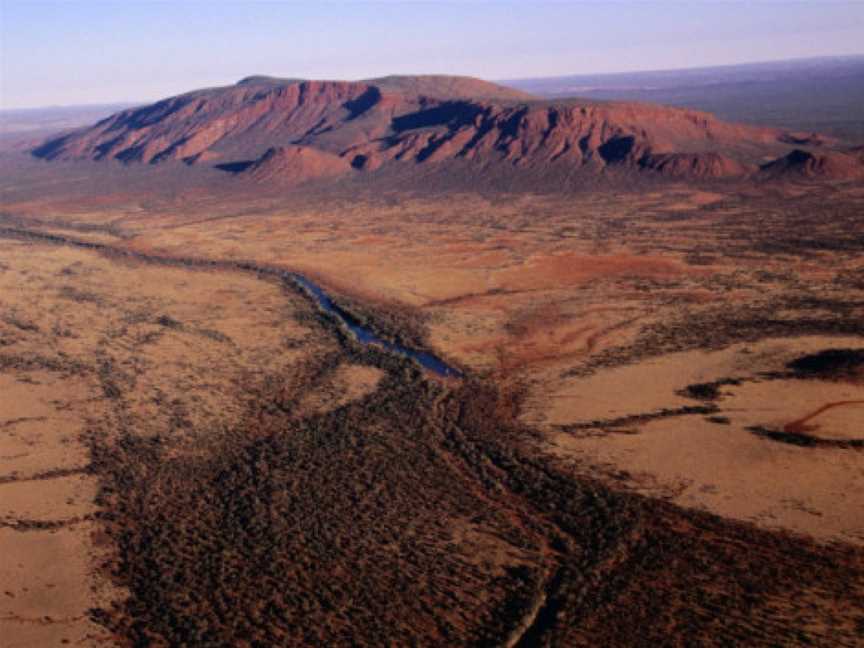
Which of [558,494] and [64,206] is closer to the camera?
[558,494]

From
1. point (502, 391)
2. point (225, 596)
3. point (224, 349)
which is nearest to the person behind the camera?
point (225, 596)

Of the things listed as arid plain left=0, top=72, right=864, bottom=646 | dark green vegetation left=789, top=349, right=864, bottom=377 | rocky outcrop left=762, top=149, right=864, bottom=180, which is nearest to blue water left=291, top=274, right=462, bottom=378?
arid plain left=0, top=72, right=864, bottom=646

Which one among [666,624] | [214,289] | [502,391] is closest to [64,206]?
[214,289]

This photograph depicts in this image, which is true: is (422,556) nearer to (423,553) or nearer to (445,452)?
(423,553)

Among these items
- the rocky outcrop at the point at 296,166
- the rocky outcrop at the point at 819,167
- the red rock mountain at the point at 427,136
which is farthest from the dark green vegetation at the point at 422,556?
the rocky outcrop at the point at 296,166

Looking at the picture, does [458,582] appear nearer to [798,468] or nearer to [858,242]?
[798,468]

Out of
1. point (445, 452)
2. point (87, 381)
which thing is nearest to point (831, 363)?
point (445, 452)

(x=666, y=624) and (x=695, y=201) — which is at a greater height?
(x=695, y=201)
